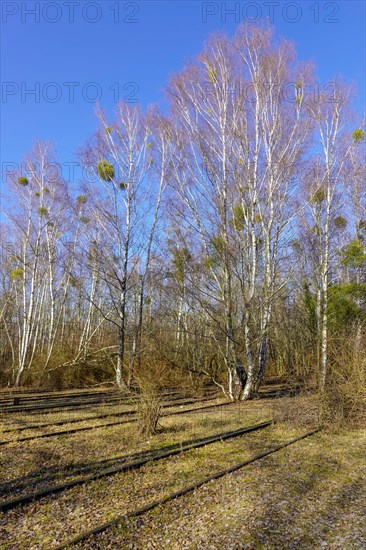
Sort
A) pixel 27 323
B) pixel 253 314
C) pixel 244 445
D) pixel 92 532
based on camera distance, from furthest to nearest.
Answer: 1. pixel 27 323
2. pixel 253 314
3. pixel 244 445
4. pixel 92 532

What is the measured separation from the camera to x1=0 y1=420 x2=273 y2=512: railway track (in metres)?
5.01

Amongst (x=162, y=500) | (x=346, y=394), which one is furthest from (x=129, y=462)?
(x=346, y=394)

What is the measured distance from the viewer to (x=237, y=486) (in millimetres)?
5668

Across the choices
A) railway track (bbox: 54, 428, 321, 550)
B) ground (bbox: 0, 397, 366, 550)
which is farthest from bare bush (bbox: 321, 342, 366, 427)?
railway track (bbox: 54, 428, 321, 550)

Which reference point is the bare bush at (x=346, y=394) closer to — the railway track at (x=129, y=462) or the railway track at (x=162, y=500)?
the railway track at (x=129, y=462)

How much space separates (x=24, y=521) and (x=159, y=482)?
1898 millimetres

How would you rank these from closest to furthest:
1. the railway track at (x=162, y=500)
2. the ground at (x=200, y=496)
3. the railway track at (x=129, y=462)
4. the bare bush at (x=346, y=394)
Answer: the railway track at (x=162, y=500) → the ground at (x=200, y=496) → the railway track at (x=129, y=462) → the bare bush at (x=346, y=394)

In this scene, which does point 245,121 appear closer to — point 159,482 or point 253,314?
point 253,314

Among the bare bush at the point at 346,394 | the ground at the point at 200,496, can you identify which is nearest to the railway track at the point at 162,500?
the ground at the point at 200,496

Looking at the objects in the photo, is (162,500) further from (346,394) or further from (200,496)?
(346,394)

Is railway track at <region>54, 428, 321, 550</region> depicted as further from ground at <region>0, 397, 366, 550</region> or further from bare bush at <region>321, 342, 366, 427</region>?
bare bush at <region>321, 342, 366, 427</region>

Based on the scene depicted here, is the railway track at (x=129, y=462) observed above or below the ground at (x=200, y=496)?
above

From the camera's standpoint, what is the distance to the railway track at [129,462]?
16.5 feet

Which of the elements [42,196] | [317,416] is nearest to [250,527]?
[317,416]
